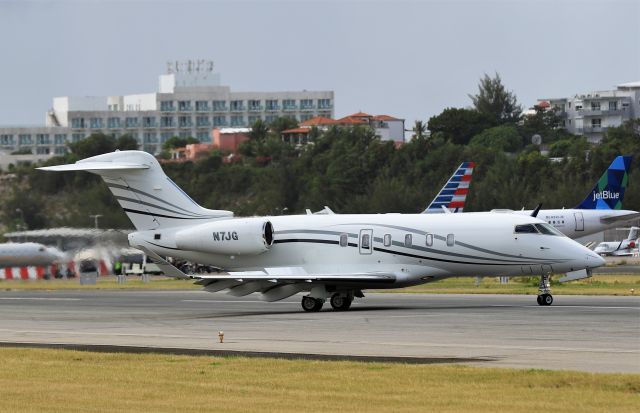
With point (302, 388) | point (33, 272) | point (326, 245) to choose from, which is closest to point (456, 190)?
point (33, 272)

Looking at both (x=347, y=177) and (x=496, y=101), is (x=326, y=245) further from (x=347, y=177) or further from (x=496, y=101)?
(x=496, y=101)

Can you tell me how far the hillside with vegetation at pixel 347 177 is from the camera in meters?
103

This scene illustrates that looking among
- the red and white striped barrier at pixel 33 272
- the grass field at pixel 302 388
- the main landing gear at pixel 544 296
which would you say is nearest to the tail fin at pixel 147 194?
→ the main landing gear at pixel 544 296

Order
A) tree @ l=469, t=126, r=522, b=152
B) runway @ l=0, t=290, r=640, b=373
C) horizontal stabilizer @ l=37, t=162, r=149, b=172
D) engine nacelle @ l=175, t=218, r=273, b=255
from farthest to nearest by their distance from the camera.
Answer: tree @ l=469, t=126, r=522, b=152
horizontal stabilizer @ l=37, t=162, r=149, b=172
engine nacelle @ l=175, t=218, r=273, b=255
runway @ l=0, t=290, r=640, b=373

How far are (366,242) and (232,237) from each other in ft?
14.6

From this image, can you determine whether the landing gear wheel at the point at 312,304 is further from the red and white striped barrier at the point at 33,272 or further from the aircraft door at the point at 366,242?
the red and white striped barrier at the point at 33,272

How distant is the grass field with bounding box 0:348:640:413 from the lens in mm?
17609

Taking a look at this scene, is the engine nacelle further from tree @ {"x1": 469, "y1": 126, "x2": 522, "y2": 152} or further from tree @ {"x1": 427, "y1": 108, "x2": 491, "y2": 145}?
tree @ {"x1": 427, "y1": 108, "x2": 491, "y2": 145}

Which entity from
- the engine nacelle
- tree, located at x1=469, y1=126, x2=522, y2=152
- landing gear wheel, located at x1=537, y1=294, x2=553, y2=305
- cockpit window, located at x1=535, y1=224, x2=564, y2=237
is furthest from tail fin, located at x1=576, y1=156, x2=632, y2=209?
tree, located at x1=469, y1=126, x2=522, y2=152

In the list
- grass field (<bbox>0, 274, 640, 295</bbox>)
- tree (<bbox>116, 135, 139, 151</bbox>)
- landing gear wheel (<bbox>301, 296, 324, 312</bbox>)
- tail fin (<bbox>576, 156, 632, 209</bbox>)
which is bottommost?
grass field (<bbox>0, 274, 640, 295</bbox>)

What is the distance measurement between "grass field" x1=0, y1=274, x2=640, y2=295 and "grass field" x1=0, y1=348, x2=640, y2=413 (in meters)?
27.7

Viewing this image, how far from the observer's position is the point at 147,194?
143 ft

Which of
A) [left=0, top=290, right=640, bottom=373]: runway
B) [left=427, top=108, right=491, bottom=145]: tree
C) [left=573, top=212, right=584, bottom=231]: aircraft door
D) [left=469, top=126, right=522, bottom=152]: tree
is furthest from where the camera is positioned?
[left=427, top=108, right=491, bottom=145]: tree

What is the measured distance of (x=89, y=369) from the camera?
2272 cm
